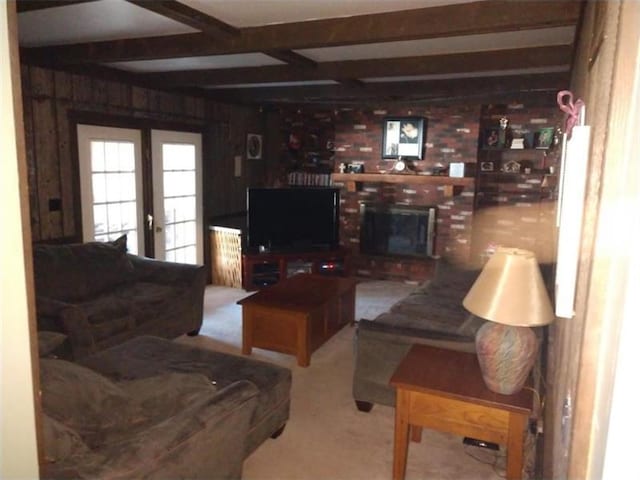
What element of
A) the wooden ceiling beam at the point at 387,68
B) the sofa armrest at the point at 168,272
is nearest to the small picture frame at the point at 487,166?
the wooden ceiling beam at the point at 387,68

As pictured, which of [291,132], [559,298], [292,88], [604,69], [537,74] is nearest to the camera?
[604,69]

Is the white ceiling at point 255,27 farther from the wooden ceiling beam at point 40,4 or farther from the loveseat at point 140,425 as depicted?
the loveseat at point 140,425

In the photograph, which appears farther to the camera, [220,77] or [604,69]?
[220,77]

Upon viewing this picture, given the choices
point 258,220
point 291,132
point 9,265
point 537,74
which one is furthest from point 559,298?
point 291,132

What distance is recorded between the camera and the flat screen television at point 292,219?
6.09 meters

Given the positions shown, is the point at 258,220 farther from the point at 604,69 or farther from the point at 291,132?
the point at 604,69

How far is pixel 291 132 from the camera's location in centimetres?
741

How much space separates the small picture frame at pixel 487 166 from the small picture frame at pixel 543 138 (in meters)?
0.55

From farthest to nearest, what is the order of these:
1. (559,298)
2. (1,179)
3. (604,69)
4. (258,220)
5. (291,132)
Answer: (291,132), (258,220), (559,298), (604,69), (1,179)

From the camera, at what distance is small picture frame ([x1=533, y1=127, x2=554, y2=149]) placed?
5957mm

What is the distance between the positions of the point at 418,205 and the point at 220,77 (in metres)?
3.15

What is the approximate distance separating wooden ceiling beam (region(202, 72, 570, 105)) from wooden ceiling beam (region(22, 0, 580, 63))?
220 centimetres

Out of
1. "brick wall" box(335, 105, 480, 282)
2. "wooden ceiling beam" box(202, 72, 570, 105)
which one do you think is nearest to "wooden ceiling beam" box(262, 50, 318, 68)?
"wooden ceiling beam" box(202, 72, 570, 105)

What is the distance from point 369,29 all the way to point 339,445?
2.32 meters
